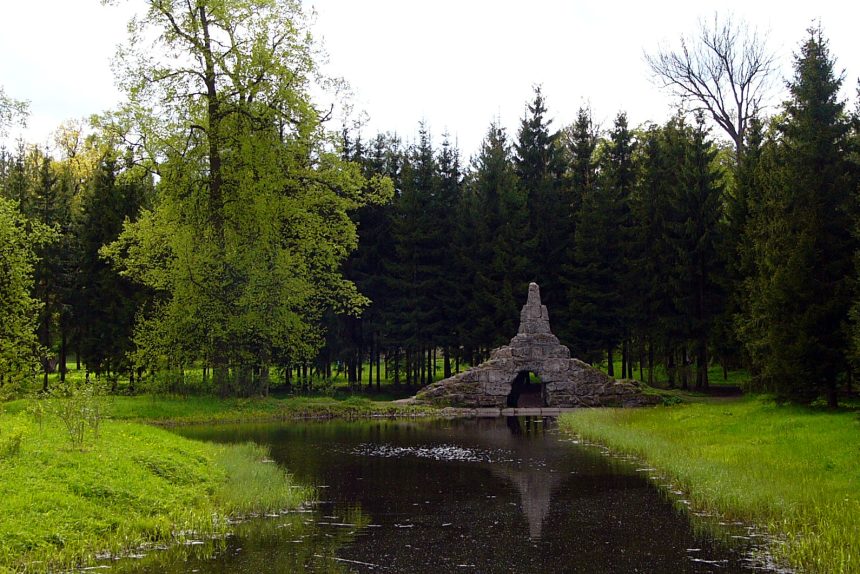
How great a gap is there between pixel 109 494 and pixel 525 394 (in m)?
34.4

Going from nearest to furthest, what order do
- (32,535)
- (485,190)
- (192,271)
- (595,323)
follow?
(32,535) < (192,271) < (595,323) < (485,190)

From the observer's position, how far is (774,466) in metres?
16.4

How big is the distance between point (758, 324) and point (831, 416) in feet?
26.1

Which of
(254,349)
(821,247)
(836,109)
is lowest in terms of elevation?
(254,349)

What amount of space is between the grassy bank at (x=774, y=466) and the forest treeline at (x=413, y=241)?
9.44 ft

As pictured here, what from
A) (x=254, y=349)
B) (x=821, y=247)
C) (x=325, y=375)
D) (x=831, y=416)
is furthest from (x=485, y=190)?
(x=831, y=416)

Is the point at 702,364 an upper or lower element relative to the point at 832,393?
upper

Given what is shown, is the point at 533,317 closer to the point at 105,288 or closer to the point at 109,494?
the point at 105,288

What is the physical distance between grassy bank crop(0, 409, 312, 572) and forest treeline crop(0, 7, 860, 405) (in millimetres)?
6041

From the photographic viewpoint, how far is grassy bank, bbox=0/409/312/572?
10.8 metres

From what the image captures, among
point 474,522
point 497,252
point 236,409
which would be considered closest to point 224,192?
point 236,409

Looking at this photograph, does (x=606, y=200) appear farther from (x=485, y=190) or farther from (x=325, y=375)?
(x=325, y=375)

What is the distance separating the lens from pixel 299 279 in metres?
36.0

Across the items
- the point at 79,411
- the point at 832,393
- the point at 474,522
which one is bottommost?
the point at 474,522
